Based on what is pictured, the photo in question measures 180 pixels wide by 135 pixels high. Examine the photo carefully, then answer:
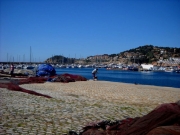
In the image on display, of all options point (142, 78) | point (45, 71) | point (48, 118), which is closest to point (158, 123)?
point (48, 118)

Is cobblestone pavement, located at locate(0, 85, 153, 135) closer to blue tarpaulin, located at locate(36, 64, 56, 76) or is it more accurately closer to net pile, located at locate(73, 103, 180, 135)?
net pile, located at locate(73, 103, 180, 135)

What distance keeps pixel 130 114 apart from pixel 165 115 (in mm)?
4418

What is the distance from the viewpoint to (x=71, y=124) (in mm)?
7508

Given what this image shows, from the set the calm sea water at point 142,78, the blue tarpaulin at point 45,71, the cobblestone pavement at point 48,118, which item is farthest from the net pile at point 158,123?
the calm sea water at point 142,78

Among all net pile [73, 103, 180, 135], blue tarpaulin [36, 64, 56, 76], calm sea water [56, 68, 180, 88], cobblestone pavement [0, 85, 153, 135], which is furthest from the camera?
calm sea water [56, 68, 180, 88]

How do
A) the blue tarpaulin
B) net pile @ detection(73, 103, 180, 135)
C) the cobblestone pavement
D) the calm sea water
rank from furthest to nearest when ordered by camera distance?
the calm sea water, the blue tarpaulin, the cobblestone pavement, net pile @ detection(73, 103, 180, 135)

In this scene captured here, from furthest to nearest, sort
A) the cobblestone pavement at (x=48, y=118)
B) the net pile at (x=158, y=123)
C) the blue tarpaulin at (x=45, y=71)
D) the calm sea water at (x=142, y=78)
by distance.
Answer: the calm sea water at (x=142, y=78) < the blue tarpaulin at (x=45, y=71) < the cobblestone pavement at (x=48, y=118) < the net pile at (x=158, y=123)

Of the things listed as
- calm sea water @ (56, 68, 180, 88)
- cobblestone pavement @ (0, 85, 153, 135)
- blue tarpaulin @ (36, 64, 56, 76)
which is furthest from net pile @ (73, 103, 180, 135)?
calm sea water @ (56, 68, 180, 88)

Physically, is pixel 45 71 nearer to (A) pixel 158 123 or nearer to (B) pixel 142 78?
(A) pixel 158 123

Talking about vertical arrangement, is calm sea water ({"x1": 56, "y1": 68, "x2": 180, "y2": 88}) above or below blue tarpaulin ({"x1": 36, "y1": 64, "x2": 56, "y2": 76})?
below

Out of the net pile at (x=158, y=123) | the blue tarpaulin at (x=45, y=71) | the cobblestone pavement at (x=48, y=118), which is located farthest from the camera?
the blue tarpaulin at (x=45, y=71)

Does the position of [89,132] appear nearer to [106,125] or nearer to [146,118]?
[106,125]

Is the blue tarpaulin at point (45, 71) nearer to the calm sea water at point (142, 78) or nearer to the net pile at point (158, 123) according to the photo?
the calm sea water at point (142, 78)

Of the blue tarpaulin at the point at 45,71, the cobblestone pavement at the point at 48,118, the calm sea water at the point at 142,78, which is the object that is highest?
the blue tarpaulin at the point at 45,71
